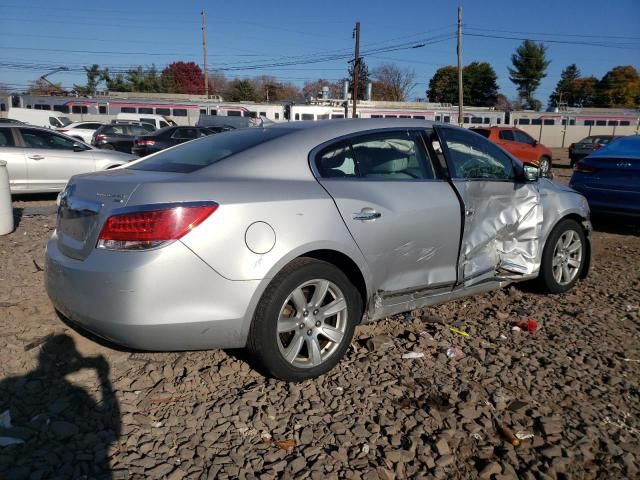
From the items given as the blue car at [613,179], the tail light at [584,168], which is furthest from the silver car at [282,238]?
the tail light at [584,168]

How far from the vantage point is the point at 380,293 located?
3.37 metres

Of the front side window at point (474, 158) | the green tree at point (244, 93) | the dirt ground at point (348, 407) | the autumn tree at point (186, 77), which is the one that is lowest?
the dirt ground at point (348, 407)

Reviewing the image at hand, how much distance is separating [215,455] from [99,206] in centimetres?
140

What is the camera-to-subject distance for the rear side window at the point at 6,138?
29.7 feet

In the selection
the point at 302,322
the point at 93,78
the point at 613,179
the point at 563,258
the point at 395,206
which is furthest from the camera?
the point at 93,78

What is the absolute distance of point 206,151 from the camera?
11.3ft

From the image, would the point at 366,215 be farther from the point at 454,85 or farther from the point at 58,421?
the point at 454,85

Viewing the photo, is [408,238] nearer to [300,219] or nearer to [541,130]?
[300,219]

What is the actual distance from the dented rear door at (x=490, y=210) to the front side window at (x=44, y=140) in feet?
26.0

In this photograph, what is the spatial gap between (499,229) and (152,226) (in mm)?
2711

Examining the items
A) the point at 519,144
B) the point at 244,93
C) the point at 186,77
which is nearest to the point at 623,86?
the point at 244,93

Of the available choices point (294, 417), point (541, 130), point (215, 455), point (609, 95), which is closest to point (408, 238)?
point (294, 417)

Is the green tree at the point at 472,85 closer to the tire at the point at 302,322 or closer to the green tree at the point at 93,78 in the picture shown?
the green tree at the point at 93,78

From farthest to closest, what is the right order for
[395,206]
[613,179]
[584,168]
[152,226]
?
[584,168], [613,179], [395,206], [152,226]
